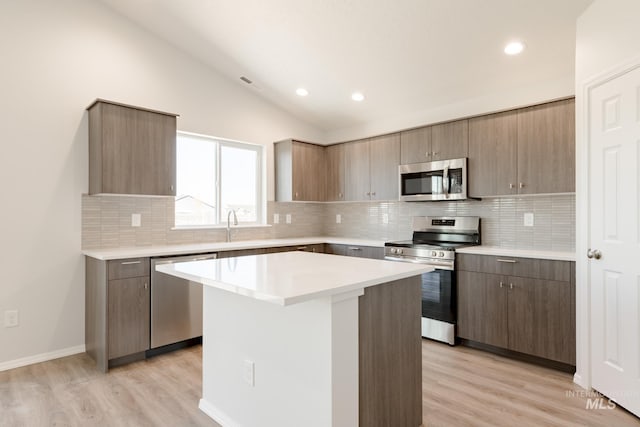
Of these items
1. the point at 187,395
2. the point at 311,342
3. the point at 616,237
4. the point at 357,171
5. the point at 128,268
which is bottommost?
the point at 187,395

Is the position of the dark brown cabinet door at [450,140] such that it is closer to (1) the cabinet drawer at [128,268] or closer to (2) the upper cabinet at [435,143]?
(2) the upper cabinet at [435,143]

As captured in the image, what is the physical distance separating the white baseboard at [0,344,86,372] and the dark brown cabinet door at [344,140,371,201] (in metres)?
3.26

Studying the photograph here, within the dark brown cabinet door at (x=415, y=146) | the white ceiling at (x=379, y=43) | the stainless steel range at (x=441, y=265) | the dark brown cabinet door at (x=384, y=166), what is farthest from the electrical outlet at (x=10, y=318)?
the dark brown cabinet door at (x=415, y=146)

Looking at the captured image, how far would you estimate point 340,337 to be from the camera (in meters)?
1.58

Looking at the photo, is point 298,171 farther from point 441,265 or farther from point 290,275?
point 290,275

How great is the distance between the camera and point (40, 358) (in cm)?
308

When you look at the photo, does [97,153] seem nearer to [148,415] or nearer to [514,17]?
[148,415]

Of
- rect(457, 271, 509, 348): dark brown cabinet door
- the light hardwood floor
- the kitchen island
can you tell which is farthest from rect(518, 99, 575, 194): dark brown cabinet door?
the kitchen island

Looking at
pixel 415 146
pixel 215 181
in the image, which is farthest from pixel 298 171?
pixel 415 146

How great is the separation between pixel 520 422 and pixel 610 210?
1440 millimetres

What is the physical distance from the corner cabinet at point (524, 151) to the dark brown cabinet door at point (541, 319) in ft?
2.71

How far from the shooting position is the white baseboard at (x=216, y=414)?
2.09 meters

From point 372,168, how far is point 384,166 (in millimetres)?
179

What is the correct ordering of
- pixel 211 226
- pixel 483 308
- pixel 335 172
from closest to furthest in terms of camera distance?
pixel 483 308, pixel 211 226, pixel 335 172
